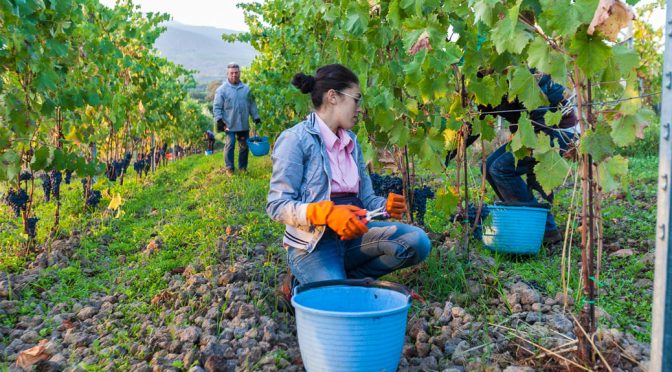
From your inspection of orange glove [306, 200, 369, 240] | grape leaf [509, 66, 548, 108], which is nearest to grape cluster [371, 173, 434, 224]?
orange glove [306, 200, 369, 240]

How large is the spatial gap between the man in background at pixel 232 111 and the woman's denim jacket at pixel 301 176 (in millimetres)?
5880

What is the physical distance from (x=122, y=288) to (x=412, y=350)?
182 centimetres

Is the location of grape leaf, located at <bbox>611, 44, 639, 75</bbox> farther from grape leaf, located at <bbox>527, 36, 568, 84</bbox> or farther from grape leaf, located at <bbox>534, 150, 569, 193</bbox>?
grape leaf, located at <bbox>534, 150, 569, 193</bbox>

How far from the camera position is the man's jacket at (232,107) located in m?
8.60

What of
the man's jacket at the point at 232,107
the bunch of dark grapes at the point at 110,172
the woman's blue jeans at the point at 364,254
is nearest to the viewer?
the woman's blue jeans at the point at 364,254

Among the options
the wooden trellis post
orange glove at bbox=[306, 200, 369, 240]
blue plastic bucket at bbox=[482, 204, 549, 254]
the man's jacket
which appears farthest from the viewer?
the man's jacket

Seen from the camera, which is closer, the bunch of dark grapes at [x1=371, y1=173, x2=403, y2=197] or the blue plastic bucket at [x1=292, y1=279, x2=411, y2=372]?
the blue plastic bucket at [x1=292, y1=279, x2=411, y2=372]

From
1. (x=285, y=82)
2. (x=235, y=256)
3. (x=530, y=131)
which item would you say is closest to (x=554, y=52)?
(x=530, y=131)

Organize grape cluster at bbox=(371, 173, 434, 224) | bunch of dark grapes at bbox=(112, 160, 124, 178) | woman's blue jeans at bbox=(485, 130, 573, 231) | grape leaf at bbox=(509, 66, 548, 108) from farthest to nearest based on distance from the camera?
bunch of dark grapes at bbox=(112, 160, 124, 178) < woman's blue jeans at bbox=(485, 130, 573, 231) < grape cluster at bbox=(371, 173, 434, 224) < grape leaf at bbox=(509, 66, 548, 108)

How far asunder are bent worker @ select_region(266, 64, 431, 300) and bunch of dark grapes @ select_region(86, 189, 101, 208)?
335 centimetres

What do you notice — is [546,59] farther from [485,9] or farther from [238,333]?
[238,333]

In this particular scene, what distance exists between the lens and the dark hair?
9.27 feet

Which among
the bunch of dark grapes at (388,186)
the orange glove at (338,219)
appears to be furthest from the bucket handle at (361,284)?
the bunch of dark grapes at (388,186)

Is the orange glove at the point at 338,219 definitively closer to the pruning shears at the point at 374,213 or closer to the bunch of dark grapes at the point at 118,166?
the pruning shears at the point at 374,213
